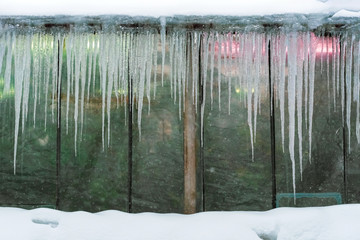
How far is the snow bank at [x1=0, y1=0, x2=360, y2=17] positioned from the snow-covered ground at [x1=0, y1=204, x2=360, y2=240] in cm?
178

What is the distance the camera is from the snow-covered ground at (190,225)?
12.0ft

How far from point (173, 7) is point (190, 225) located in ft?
6.36

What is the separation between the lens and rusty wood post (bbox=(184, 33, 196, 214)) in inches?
186

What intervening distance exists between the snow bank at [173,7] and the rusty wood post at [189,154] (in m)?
0.83

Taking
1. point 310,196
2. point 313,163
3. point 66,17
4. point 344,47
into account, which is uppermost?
point 66,17

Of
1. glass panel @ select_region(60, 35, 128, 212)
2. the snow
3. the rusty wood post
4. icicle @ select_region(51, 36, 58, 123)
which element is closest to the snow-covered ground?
the rusty wood post

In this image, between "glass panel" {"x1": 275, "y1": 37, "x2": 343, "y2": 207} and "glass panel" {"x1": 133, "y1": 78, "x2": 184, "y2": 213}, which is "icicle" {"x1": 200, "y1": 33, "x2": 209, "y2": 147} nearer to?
"glass panel" {"x1": 133, "y1": 78, "x2": 184, "y2": 213}

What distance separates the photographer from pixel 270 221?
3814mm

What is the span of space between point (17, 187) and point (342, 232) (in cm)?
355

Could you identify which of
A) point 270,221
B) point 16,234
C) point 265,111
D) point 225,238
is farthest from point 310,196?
point 16,234

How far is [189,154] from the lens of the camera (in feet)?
15.7

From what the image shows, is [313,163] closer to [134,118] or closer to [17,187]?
[134,118]

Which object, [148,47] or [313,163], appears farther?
[313,163]

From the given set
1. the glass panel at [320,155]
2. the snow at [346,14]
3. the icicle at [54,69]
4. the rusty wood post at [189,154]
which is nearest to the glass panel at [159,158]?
the rusty wood post at [189,154]
